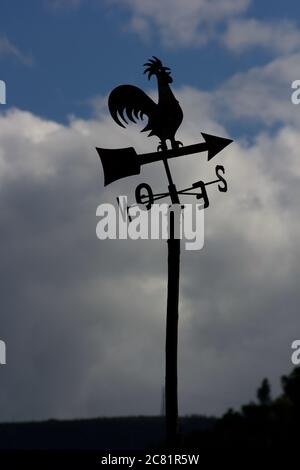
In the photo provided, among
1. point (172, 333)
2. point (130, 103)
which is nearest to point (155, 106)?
point (130, 103)

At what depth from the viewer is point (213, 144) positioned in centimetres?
1376

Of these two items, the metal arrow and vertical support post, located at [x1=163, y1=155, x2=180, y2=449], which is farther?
the metal arrow

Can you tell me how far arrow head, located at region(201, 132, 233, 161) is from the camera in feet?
45.0

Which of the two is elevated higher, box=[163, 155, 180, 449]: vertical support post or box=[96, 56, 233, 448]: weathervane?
box=[96, 56, 233, 448]: weathervane

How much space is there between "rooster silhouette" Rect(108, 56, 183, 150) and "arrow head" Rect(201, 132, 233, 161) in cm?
47

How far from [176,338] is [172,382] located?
0.51 m

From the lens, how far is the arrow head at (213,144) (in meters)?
13.7

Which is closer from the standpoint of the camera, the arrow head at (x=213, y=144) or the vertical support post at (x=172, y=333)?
the vertical support post at (x=172, y=333)

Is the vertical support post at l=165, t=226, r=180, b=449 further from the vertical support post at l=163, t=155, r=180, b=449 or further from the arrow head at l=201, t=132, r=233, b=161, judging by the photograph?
the arrow head at l=201, t=132, r=233, b=161

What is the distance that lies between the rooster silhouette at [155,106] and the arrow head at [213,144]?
0.47 metres

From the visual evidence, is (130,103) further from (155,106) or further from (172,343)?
(172,343)

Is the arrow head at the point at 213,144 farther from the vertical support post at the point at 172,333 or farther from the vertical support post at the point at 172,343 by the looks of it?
the vertical support post at the point at 172,343

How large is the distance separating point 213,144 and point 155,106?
33.1 inches

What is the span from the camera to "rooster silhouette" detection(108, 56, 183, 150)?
44.1ft
